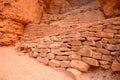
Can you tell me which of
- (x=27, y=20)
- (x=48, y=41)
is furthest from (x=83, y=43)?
(x=27, y=20)

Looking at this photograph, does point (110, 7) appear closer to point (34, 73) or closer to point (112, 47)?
point (112, 47)

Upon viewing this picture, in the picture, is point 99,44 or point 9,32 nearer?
point 99,44

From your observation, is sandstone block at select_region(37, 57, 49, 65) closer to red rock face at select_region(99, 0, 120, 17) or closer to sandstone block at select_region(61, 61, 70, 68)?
sandstone block at select_region(61, 61, 70, 68)

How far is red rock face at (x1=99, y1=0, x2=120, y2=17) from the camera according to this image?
7331mm

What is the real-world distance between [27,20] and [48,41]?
4024 mm

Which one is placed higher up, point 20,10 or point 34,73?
point 20,10

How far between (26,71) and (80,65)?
1.39 metres

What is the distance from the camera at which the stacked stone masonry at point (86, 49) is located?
10.9 feet

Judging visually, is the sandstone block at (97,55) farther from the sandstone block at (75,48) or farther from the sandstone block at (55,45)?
the sandstone block at (55,45)

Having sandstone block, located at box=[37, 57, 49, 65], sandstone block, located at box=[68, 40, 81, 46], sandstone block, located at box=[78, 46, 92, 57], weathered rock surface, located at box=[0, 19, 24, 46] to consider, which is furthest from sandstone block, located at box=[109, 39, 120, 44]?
weathered rock surface, located at box=[0, 19, 24, 46]

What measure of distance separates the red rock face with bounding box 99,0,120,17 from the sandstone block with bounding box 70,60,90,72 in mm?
4685

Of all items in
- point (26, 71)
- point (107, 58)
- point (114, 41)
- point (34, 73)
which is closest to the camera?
point (107, 58)

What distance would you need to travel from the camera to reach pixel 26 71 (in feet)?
12.6

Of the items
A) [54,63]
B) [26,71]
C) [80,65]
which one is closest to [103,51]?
[80,65]
